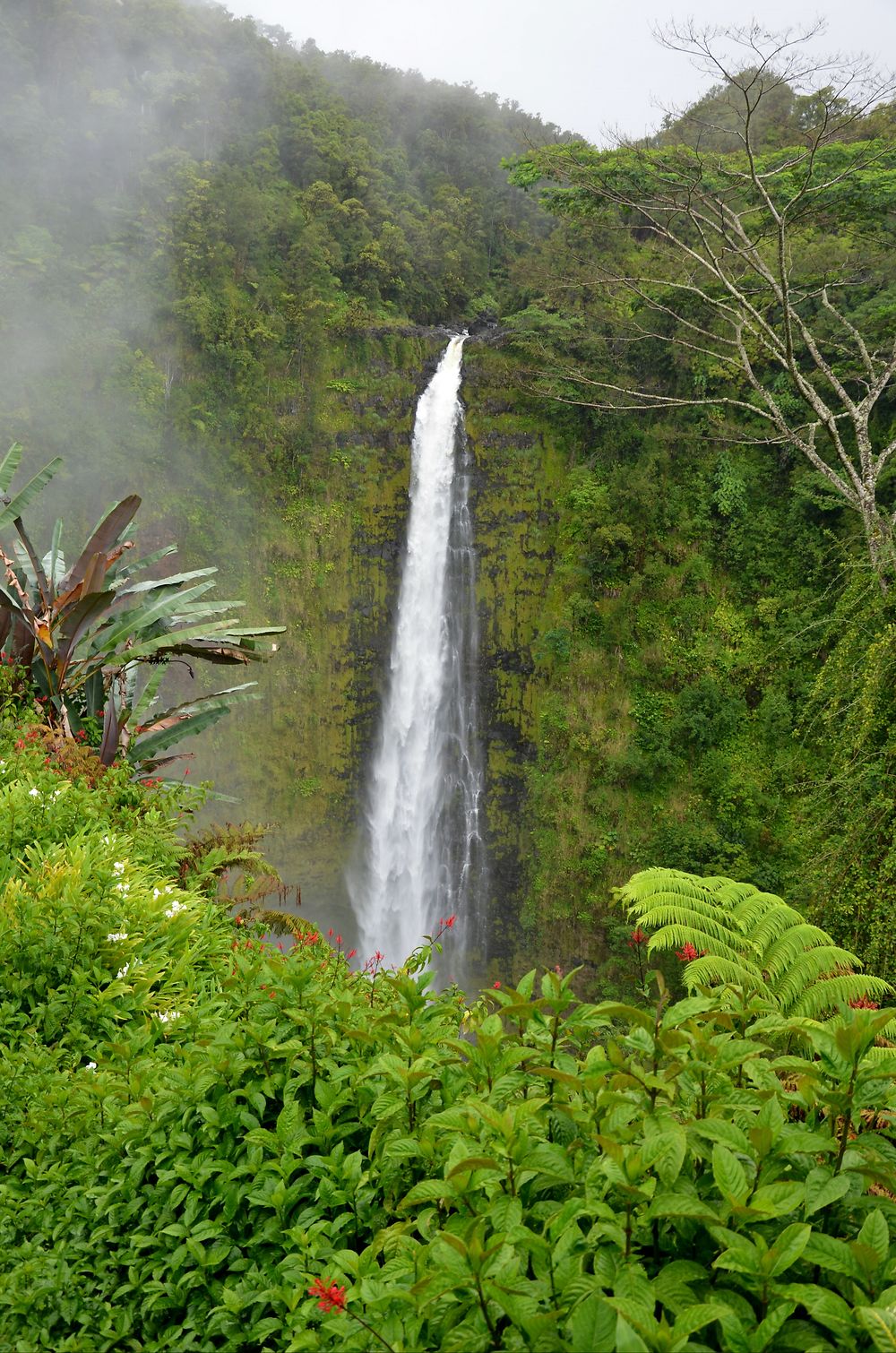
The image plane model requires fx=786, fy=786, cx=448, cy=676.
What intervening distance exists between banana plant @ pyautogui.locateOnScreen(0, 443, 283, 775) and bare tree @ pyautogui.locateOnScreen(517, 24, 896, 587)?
13.0 feet

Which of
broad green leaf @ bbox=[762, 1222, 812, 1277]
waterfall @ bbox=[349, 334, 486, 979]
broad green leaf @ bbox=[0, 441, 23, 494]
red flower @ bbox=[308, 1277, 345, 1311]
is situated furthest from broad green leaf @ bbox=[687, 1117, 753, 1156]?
waterfall @ bbox=[349, 334, 486, 979]

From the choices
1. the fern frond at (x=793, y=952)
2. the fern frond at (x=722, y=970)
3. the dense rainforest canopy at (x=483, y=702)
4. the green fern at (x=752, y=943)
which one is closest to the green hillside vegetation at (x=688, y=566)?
the dense rainforest canopy at (x=483, y=702)

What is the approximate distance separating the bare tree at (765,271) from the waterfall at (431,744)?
3.77 m

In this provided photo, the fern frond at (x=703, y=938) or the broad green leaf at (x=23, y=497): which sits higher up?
the broad green leaf at (x=23, y=497)

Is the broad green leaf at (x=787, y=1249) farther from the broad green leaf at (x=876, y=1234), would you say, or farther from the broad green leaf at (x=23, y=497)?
the broad green leaf at (x=23, y=497)

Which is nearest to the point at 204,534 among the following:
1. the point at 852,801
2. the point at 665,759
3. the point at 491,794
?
the point at 491,794

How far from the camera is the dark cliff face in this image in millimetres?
15484

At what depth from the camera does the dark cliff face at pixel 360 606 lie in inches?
610

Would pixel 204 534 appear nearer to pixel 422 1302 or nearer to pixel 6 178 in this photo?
pixel 6 178

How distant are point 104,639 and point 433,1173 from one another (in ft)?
14.0

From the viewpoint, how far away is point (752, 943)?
5402 mm

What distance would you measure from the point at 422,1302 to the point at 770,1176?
0.58 m

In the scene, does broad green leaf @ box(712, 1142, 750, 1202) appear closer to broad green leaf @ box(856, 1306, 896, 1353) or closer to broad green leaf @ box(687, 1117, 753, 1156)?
broad green leaf @ box(687, 1117, 753, 1156)

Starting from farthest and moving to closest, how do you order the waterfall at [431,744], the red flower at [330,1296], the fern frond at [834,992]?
the waterfall at [431,744], the fern frond at [834,992], the red flower at [330,1296]
